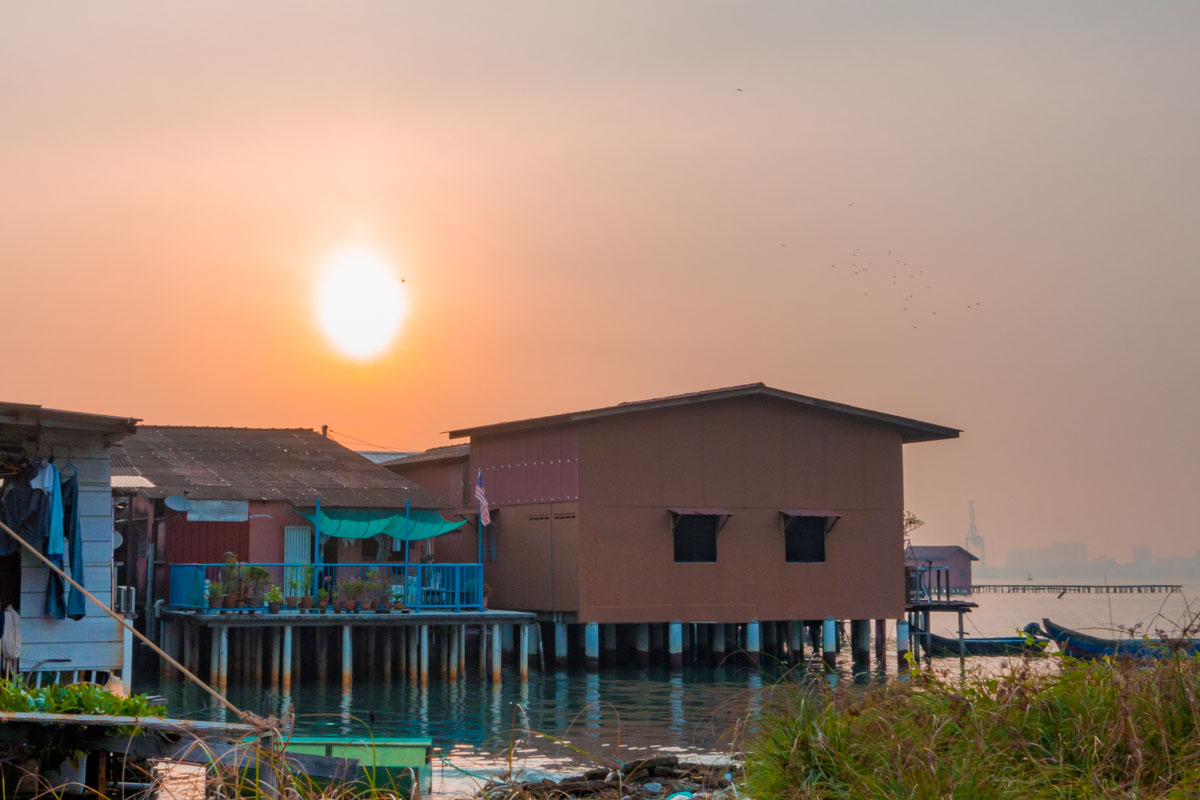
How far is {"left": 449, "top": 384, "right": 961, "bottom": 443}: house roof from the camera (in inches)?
1209

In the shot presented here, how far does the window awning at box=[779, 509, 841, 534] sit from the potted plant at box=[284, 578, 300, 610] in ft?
38.1

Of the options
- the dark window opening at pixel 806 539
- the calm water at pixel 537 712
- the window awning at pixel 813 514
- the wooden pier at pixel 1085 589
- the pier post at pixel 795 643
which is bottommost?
the wooden pier at pixel 1085 589

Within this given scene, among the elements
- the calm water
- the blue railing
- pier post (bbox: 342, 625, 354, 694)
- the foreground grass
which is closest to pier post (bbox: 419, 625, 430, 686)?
the calm water

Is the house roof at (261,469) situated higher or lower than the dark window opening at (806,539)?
higher

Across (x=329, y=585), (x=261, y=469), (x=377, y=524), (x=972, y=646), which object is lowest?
(x=972, y=646)

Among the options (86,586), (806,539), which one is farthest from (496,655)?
(86,586)

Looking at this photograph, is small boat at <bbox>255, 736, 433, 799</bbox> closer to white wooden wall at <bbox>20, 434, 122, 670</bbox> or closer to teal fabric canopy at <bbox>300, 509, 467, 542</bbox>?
white wooden wall at <bbox>20, 434, 122, 670</bbox>

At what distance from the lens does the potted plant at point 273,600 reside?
26.7m

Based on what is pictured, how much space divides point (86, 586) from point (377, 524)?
15210mm

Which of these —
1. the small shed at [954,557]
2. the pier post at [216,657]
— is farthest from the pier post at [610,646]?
the small shed at [954,557]

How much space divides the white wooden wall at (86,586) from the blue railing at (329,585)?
484 inches

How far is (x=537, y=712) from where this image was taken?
76.2 feet

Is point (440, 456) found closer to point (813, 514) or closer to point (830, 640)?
point (813, 514)

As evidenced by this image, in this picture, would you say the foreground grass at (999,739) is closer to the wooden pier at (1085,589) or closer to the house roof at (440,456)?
the house roof at (440,456)
